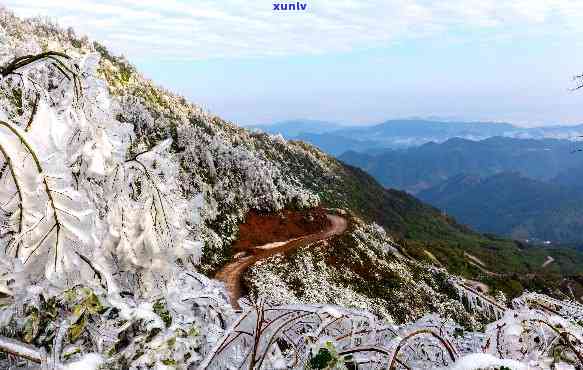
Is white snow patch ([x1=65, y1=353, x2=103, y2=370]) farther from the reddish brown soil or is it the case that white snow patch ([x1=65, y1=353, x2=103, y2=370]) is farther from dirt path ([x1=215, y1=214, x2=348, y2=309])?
the reddish brown soil

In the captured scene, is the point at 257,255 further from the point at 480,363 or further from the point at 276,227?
the point at 480,363

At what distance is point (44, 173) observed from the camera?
260 centimetres

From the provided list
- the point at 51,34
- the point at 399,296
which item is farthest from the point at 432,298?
the point at 51,34

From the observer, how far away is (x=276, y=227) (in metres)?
62.2

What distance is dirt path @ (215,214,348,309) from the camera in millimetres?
42062

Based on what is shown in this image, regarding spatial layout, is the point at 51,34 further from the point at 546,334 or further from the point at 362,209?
the point at 546,334

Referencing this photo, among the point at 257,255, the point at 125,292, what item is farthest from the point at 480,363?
the point at 257,255

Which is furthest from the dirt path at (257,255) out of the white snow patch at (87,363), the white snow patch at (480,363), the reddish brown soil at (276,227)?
the white snow patch at (480,363)

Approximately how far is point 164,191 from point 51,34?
5880 inches

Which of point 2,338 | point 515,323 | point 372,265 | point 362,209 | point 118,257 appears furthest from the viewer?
point 362,209

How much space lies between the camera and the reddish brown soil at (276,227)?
56594 mm

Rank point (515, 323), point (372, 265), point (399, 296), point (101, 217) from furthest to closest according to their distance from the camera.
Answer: point (372, 265) < point (399, 296) < point (101, 217) < point (515, 323)

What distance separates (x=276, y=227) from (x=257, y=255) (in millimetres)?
10541

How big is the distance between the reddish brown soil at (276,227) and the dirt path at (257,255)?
1.01m
